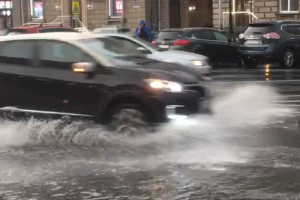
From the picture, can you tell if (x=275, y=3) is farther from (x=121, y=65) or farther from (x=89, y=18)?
(x=121, y=65)

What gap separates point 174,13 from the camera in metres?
41.0

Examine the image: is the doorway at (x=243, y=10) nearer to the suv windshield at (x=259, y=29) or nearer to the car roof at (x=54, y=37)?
the suv windshield at (x=259, y=29)

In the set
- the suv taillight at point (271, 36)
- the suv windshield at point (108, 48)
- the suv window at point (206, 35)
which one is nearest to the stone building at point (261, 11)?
the suv window at point (206, 35)

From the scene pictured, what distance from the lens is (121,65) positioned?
844cm

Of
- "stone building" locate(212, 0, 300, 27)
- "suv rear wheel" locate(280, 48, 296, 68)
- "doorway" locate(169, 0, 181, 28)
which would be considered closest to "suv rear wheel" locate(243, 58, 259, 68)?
"suv rear wheel" locate(280, 48, 296, 68)

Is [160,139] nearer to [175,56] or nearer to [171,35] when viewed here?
[175,56]

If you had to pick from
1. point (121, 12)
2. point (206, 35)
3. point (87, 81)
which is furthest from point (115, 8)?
point (87, 81)

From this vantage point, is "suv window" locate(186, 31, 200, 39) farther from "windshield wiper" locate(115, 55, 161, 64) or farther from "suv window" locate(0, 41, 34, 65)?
"suv window" locate(0, 41, 34, 65)

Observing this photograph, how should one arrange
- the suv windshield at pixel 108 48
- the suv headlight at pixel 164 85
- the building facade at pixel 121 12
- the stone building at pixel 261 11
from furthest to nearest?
the building facade at pixel 121 12, the stone building at pixel 261 11, the suv windshield at pixel 108 48, the suv headlight at pixel 164 85

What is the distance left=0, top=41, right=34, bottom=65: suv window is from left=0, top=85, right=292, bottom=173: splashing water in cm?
96

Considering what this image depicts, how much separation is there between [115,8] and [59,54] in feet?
99.9

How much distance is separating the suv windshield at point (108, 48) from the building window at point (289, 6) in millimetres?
23825

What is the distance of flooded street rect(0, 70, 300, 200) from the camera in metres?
6.10

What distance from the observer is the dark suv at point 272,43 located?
68.3 ft
